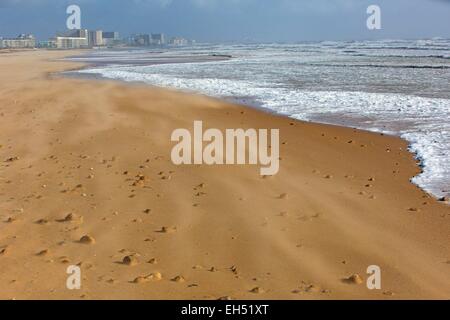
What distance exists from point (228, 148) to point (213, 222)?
12.4 feet

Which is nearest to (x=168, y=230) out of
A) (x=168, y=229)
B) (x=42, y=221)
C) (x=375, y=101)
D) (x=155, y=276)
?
(x=168, y=229)

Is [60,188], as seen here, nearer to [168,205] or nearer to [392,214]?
[168,205]

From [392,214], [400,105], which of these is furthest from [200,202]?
[400,105]

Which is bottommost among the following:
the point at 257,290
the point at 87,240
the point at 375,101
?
the point at 257,290

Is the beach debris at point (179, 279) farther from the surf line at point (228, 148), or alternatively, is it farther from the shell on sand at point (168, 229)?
the surf line at point (228, 148)

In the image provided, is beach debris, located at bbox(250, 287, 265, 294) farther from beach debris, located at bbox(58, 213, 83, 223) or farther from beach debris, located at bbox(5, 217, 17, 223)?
beach debris, located at bbox(5, 217, 17, 223)

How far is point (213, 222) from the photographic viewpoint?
6.17 meters

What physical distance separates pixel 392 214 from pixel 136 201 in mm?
3308

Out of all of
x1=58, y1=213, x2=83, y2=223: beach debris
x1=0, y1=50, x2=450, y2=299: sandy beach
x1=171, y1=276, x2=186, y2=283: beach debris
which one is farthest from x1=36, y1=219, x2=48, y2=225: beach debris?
x1=171, y1=276, x2=186, y2=283: beach debris

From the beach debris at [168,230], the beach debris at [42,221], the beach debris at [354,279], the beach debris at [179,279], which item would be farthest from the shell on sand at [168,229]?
the beach debris at [354,279]

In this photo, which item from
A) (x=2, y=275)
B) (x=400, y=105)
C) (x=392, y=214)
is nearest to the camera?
(x=2, y=275)

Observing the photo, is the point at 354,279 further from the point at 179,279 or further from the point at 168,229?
the point at 168,229

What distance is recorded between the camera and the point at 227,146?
32.9ft

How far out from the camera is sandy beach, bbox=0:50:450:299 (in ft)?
15.4
